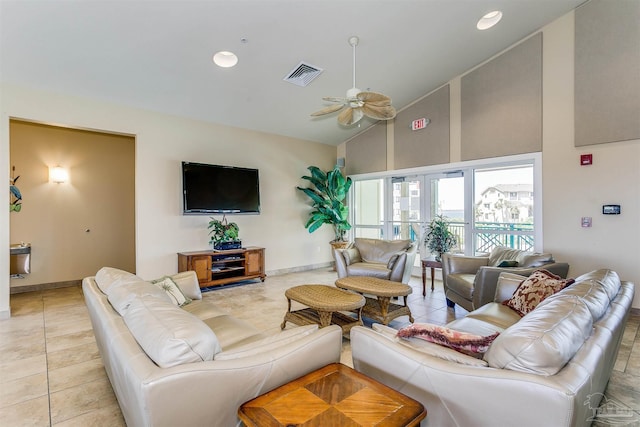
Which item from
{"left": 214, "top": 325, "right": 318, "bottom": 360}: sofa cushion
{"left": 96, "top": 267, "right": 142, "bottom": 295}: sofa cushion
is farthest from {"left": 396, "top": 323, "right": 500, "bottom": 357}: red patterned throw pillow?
{"left": 96, "top": 267, "right": 142, "bottom": 295}: sofa cushion

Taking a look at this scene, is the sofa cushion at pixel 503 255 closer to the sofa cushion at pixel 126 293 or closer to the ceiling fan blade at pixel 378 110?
the ceiling fan blade at pixel 378 110

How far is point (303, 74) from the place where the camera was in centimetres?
443

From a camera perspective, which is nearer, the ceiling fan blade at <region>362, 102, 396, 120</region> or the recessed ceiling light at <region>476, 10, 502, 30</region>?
the ceiling fan blade at <region>362, 102, 396, 120</region>

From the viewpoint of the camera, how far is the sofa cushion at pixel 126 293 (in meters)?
1.68

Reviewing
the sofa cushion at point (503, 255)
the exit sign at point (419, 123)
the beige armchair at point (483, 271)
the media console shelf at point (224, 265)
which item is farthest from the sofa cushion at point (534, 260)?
the media console shelf at point (224, 265)

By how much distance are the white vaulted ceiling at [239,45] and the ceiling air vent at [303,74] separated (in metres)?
0.09

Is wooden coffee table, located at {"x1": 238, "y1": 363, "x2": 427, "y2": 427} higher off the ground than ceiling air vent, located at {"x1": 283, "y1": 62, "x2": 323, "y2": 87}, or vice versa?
ceiling air vent, located at {"x1": 283, "y1": 62, "x2": 323, "y2": 87}

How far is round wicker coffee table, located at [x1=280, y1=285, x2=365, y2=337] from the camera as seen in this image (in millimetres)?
2813

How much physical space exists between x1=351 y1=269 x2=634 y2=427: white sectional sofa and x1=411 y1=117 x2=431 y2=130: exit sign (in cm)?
462

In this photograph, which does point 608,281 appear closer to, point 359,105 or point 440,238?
point 359,105

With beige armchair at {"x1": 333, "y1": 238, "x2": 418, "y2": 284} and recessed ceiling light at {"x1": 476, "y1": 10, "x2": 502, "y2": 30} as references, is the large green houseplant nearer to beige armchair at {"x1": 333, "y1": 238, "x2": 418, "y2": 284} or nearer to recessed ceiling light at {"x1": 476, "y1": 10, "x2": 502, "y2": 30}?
beige armchair at {"x1": 333, "y1": 238, "x2": 418, "y2": 284}

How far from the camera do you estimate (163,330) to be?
128 cm

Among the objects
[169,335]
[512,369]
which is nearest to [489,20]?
[512,369]

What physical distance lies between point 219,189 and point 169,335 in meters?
4.39
